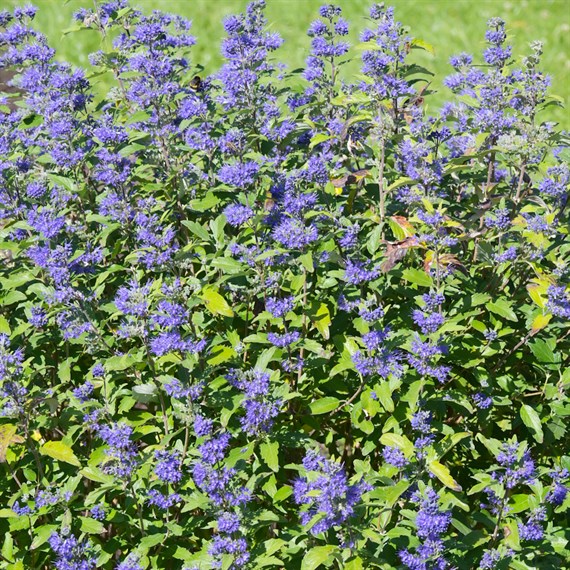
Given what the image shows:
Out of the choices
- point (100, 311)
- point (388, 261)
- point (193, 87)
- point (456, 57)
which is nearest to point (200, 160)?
point (193, 87)

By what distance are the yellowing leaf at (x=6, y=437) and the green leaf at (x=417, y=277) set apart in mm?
1594

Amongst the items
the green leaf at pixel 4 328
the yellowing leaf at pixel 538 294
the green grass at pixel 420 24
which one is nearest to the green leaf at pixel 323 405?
the yellowing leaf at pixel 538 294

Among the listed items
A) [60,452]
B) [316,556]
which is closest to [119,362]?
[60,452]

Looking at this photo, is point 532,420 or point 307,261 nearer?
point 307,261

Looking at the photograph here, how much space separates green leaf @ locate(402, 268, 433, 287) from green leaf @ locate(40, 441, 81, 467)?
1.45m

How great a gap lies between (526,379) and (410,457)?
0.98 meters

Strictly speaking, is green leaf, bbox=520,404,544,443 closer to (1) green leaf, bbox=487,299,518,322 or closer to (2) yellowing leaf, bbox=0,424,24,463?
(1) green leaf, bbox=487,299,518,322

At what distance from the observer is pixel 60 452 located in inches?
141

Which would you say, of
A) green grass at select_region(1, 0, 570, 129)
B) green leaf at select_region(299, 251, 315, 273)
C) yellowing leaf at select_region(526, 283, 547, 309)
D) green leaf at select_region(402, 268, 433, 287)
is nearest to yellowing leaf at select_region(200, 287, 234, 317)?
green leaf at select_region(299, 251, 315, 273)

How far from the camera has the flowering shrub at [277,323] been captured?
132 inches

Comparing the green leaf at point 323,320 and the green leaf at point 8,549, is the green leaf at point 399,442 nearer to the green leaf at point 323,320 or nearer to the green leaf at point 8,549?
the green leaf at point 323,320

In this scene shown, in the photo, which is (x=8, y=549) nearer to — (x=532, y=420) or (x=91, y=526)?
(x=91, y=526)

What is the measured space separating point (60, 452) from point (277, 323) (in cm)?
96

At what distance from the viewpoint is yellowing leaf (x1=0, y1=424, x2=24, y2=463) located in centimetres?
343
